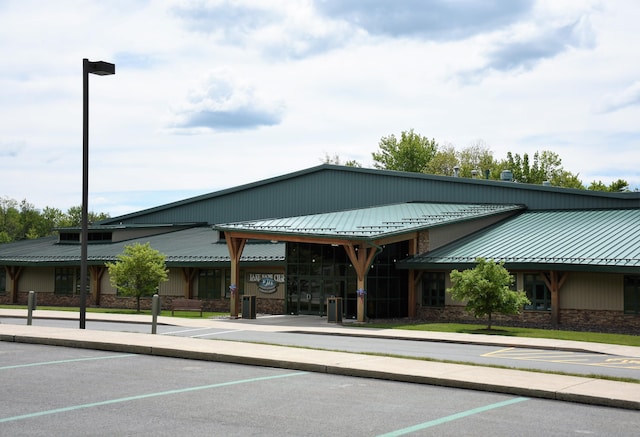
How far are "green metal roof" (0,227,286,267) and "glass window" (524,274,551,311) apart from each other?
12072mm

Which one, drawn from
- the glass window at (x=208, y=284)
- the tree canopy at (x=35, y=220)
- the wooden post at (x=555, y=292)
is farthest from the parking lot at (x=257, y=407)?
the tree canopy at (x=35, y=220)

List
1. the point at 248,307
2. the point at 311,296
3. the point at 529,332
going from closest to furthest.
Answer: the point at 529,332
the point at 248,307
the point at 311,296

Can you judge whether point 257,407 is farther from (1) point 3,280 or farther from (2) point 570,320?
(1) point 3,280

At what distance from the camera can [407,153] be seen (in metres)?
92.8

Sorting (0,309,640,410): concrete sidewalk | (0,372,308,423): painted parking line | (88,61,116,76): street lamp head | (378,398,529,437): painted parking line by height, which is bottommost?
(378,398,529,437): painted parking line

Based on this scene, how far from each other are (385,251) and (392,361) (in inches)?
746

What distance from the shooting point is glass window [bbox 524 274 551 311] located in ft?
101

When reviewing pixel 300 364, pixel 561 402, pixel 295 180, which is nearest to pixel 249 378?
pixel 300 364

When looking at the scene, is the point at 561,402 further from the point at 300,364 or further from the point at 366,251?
the point at 366,251

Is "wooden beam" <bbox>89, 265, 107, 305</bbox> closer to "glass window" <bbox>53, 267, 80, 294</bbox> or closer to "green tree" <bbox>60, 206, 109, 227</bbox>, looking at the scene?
"glass window" <bbox>53, 267, 80, 294</bbox>

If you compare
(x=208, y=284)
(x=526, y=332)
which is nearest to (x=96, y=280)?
(x=208, y=284)

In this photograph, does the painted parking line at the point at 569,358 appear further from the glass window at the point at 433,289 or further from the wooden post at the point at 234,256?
the wooden post at the point at 234,256

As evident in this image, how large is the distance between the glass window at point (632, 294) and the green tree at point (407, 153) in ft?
207

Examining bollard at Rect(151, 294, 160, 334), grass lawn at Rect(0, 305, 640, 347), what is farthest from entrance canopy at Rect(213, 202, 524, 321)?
bollard at Rect(151, 294, 160, 334)
